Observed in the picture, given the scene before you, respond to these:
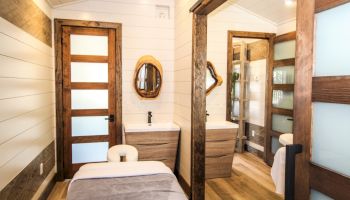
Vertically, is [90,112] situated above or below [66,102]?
below

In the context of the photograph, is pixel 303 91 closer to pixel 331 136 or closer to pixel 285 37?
pixel 331 136

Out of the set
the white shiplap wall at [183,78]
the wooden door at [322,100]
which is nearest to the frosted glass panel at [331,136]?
the wooden door at [322,100]

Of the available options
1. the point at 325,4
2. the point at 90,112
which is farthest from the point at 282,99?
the point at 325,4

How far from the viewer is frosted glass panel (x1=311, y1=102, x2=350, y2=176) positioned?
100 centimetres

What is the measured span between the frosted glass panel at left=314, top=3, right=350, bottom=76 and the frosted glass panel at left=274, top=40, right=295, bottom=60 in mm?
3105

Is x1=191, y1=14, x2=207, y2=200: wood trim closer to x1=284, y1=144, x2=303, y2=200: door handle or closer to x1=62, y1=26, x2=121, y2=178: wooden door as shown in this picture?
x1=62, y1=26, x2=121, y2=178: wooden door

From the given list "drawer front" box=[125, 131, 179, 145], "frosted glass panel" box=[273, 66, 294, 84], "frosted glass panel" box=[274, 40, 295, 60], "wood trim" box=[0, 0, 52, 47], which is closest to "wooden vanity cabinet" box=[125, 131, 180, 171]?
"drawer front" box=[125, 131, 179, 145]

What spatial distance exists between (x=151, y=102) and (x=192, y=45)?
1.25 m

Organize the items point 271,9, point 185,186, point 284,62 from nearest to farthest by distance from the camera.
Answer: point 185,186 < point 271,9 < point 284,62

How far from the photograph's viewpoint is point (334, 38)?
1.03m

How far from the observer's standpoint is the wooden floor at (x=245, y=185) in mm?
3252

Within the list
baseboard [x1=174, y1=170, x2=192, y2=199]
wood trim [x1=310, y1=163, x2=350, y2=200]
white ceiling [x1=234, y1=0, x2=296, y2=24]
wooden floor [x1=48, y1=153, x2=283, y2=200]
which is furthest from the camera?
white ceiling [x1=234, y1=0, x2=296, y2=24]

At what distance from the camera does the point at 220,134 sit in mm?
3705

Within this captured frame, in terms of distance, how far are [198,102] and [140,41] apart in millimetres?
1459
